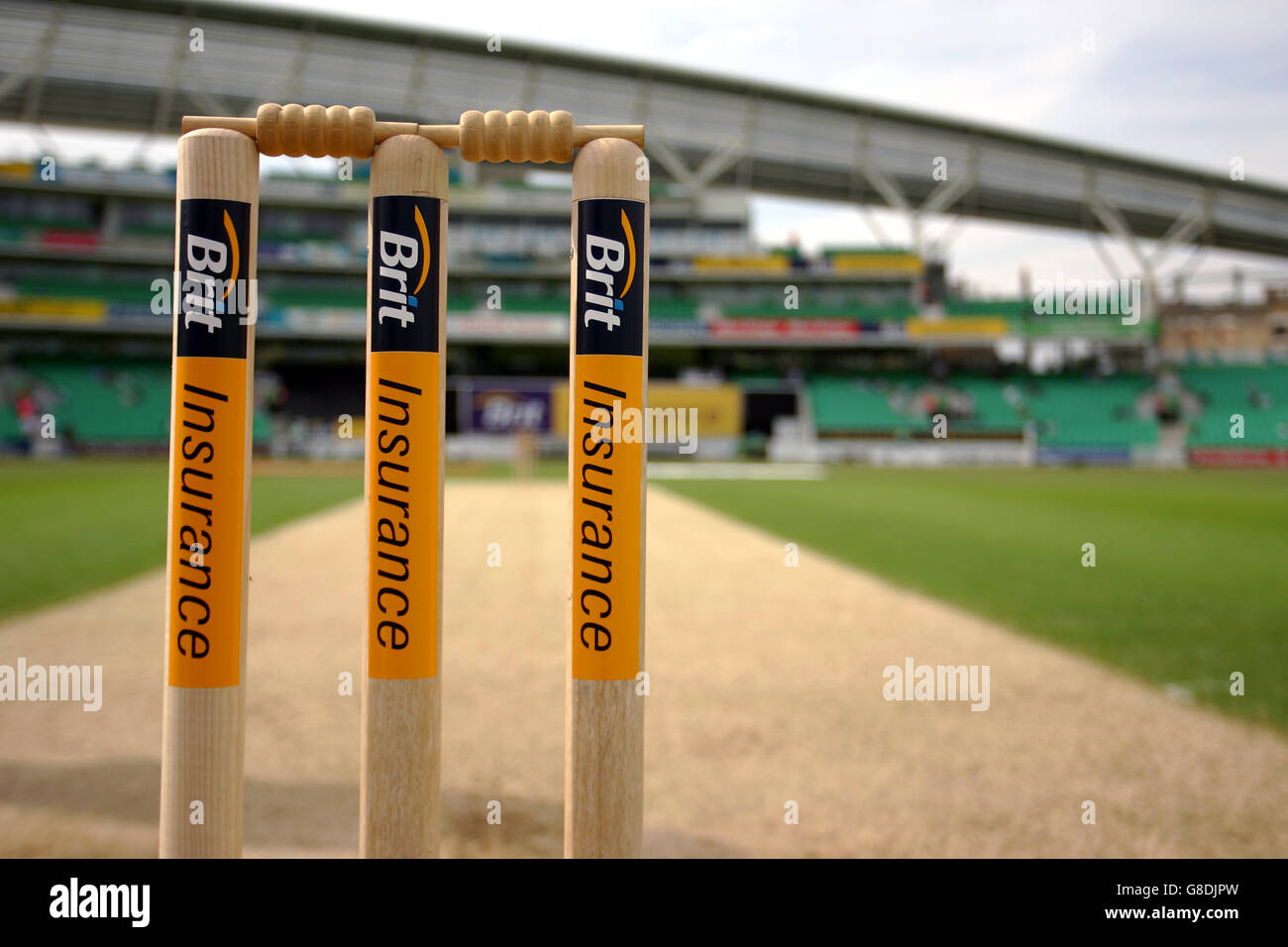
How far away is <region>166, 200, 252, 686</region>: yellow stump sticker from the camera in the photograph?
1948 millimetres

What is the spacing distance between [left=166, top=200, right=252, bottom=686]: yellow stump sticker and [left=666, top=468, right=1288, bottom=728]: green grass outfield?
5525 mm

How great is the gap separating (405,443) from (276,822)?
2130mm

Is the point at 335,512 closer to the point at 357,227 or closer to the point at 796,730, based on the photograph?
the point at 796,730

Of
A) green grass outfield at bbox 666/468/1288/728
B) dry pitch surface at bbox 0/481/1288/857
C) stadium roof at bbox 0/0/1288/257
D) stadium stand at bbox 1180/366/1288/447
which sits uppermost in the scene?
stadium roof at bbox 0/0/1288/257

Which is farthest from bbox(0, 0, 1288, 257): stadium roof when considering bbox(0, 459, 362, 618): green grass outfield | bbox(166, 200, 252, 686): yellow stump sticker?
bbox(166, 200, 252, 686): yellow stump sticker

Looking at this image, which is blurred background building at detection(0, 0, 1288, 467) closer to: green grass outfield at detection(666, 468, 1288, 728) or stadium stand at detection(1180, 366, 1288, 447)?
stadium stand at detection(1180, 366, 1288, 447)

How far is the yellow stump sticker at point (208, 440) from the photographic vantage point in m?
1.95

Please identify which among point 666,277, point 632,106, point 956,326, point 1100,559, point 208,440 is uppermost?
point 632,106

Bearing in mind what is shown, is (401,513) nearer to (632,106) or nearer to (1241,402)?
(632,106)

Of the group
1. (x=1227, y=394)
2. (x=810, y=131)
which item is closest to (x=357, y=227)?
(x=810, y=131)

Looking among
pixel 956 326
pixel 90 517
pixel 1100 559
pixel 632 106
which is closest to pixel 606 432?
pixel 1100 559

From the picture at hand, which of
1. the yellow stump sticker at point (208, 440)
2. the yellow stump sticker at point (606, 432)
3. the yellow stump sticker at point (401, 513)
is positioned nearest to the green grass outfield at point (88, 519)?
the yellow stump sticker at point (208, 440)

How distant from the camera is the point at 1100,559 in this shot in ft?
36.6

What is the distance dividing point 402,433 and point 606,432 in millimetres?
508
